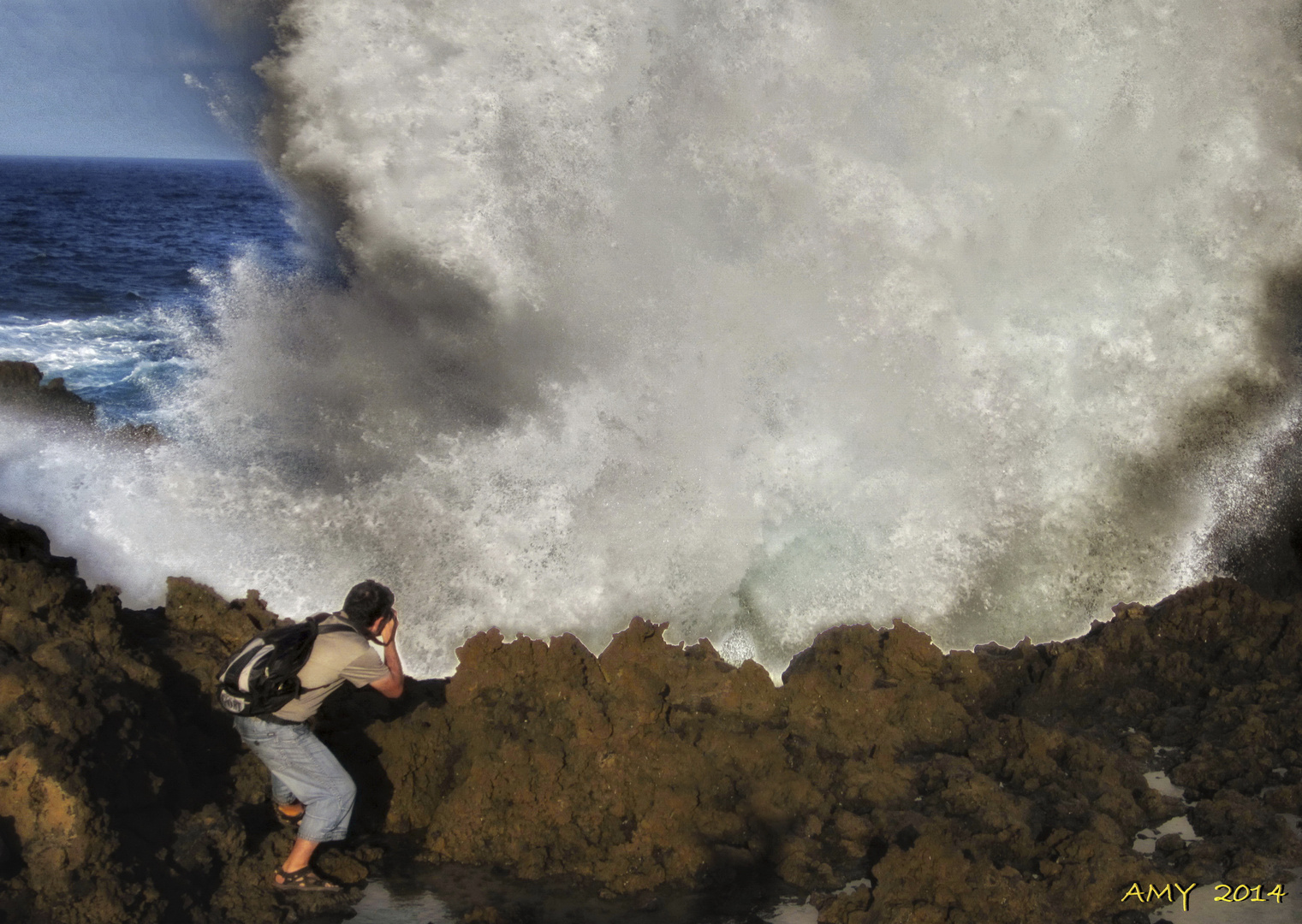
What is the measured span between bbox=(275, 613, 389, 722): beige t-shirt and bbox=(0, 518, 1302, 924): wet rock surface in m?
0.66

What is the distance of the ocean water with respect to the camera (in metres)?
9.34

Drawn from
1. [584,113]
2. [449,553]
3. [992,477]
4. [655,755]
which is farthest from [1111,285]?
[655,755]

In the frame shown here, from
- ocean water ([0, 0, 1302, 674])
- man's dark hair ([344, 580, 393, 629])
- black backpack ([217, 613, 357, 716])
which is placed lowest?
black backpack ([217, 613, 357, 716])

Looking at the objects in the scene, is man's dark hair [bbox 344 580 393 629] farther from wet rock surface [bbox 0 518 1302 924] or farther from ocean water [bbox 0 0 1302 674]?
ocean water [bbox 0 0 1302 674]

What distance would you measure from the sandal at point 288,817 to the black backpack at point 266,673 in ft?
2.64

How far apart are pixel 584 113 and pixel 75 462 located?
6175 mm

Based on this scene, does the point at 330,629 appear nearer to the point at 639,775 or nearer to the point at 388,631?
the point at 388,631

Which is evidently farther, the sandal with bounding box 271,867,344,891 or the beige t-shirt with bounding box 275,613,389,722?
the sandal with bounding box 271,867,344,891

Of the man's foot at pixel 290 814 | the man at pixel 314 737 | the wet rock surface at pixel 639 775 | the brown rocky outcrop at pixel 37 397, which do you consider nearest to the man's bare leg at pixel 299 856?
the man at pixel 314 737

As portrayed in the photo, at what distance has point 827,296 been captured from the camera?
9656 mm

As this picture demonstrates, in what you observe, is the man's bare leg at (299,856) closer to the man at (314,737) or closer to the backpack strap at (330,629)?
the man at (314,737)

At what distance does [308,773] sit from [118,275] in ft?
100

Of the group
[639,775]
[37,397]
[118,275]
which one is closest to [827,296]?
[639,775]

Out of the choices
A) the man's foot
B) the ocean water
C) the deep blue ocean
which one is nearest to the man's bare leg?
the man's foot
